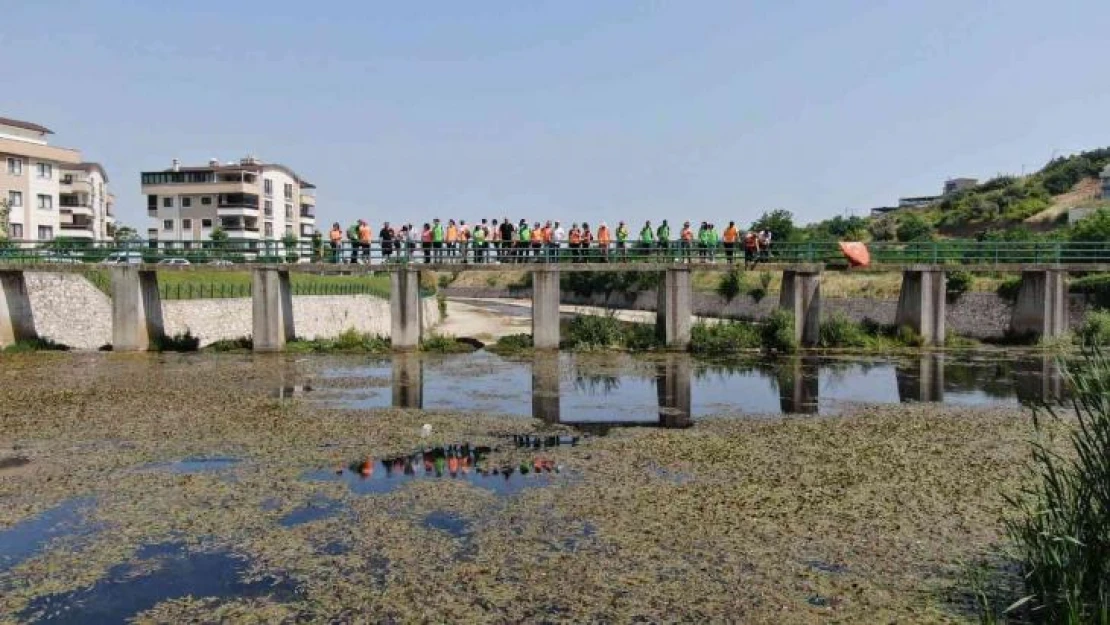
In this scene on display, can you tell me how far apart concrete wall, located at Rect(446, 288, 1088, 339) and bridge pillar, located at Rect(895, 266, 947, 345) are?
437cm

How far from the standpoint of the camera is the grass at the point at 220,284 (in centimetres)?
3753

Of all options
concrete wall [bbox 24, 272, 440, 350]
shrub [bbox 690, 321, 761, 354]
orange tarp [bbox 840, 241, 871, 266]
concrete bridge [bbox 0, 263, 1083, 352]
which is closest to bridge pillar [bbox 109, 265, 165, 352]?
concrete bridge [bbox 0, 263, 1083, 352]

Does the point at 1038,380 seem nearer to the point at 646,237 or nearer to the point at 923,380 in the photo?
the point at 923,380

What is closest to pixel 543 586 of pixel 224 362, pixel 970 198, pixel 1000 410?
pixel 1000 410

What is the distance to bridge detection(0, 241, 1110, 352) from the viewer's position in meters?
32.7

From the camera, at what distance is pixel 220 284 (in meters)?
41.7

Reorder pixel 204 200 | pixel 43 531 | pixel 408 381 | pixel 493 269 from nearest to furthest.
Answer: pixel 43 531, pixel 408 381, pixel 493 269, pixel 204 200

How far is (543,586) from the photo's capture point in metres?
9.45

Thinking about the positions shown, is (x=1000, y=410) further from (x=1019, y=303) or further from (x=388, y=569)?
(x=1019, y=303)

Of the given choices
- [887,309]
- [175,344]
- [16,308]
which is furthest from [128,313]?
[887,309]

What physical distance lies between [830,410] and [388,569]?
13708 millimetres

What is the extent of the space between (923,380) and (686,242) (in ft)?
37.9

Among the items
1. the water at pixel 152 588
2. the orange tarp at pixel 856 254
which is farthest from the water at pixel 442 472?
the orange tarp at pixel 856 254

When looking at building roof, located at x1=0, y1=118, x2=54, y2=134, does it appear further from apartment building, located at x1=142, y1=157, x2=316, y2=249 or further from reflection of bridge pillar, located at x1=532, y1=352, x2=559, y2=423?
reflection of bridge pillar, located at x1=532, y1=352, x2=559, y2=423
